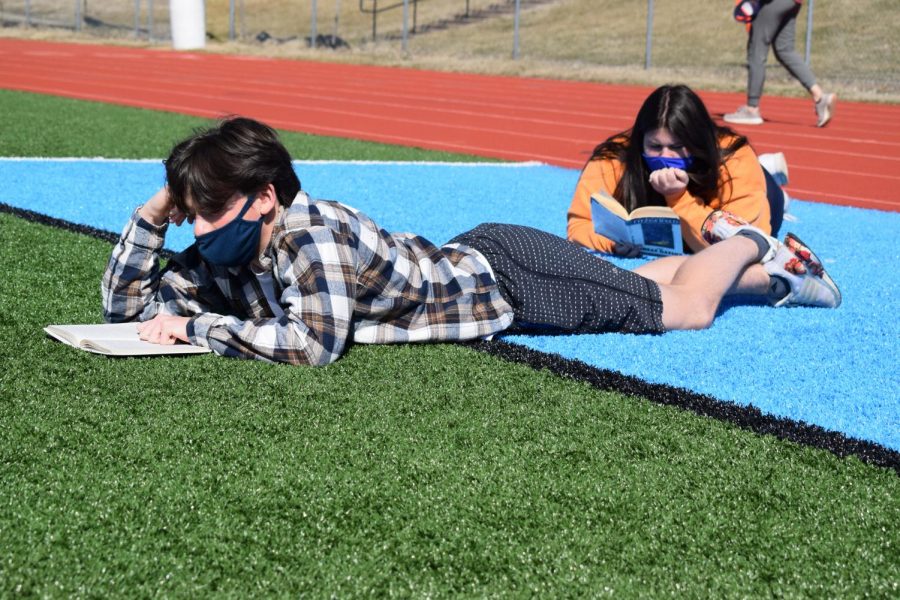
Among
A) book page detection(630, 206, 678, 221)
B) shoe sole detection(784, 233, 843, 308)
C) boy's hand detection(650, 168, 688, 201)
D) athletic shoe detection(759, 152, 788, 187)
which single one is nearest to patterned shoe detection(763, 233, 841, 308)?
shoe sole detection(784, 233, 843, 308)

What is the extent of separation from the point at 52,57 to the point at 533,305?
1957cm

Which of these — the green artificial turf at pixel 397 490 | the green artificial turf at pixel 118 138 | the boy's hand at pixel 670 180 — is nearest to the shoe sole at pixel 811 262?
the boy's hand at pixel 670 180

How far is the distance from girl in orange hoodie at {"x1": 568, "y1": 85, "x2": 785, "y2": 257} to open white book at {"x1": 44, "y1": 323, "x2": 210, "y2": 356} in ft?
7.61

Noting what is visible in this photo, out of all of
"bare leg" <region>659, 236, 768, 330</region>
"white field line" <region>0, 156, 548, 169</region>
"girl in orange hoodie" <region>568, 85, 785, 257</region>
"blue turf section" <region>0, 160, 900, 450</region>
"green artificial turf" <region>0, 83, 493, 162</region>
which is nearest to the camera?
"blue turf section" <region>0, 160, 900, 450</region>

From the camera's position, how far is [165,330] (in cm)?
340

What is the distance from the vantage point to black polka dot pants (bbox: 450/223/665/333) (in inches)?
145

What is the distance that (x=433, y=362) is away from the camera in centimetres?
340

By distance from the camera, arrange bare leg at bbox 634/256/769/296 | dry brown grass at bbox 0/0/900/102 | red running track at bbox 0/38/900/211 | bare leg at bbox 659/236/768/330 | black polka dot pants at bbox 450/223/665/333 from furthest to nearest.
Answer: dry brown grass at bbox 0/0/900/102 → red running track at bbox 0/38/900/211 → bare leg at bbox 634/256/769/296 → bare leg at bbox 659/236/768/330 → black polka dot pants at bbox 450/223/665/333

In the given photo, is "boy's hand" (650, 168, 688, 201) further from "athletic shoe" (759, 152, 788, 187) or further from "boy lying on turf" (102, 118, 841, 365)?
"athletic shoe" (759, 152, 788, 187)

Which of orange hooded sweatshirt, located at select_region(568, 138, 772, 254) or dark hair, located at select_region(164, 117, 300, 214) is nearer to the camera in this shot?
dark hair, located at select_region(164, 117, 300, 214)

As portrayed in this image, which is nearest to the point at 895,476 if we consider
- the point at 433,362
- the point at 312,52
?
the point at 433,362

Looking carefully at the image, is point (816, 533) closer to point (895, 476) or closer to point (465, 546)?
point (895, 476)

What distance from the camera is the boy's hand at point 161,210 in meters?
3.45

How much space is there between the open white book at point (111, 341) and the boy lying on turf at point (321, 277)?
1.8 inches
